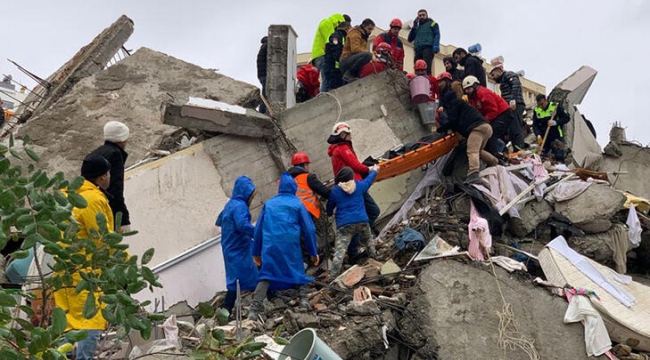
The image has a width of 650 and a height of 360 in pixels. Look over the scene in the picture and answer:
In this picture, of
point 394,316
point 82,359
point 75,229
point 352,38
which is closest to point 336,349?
point 394,316

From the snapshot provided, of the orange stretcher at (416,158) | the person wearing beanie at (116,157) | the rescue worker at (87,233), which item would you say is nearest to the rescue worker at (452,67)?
the orange stretcher at (416,158)

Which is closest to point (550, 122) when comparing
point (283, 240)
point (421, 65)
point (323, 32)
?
point (421, 65)

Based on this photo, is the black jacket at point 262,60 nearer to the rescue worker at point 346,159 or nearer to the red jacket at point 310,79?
the red jacket at point 310,79

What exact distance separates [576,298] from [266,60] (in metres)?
7.26

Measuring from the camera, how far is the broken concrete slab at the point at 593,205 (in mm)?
8844

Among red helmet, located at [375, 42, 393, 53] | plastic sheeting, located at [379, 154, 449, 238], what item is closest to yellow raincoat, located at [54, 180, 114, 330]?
plastic sheeting, located at [379, 154, 449, 238]

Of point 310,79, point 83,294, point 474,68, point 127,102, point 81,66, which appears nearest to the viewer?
point 83,294

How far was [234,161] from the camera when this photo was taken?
935 centimetres

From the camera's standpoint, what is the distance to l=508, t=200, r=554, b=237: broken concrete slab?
29.0 feet

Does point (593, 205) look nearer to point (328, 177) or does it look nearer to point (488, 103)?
point (488, 103)

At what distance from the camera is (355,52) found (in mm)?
10906

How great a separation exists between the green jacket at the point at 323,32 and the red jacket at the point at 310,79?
1.23 ft

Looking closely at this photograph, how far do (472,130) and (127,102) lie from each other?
5161 mm

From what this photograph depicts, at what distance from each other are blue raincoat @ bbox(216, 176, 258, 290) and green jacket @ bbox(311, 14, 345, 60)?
17.8 ft
